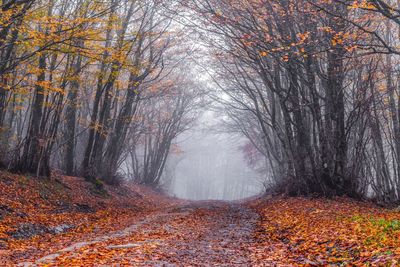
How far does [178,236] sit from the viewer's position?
9.30 metres

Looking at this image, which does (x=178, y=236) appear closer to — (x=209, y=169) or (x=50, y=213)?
(x=50, y=213)

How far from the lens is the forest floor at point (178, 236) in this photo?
6.50 meters

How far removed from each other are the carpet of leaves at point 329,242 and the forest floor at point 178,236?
16 millimetres

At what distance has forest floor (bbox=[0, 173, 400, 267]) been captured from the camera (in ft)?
21.3

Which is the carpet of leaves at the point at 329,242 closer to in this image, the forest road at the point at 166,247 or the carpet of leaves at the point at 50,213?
the forest road at the point at 166,247

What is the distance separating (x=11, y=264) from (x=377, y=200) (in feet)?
42.9

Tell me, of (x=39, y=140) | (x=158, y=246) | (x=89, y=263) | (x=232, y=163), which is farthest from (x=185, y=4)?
(x=232, y=163)

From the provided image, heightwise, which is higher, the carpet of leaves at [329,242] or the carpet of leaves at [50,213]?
the carpet of leaves at [329,242]

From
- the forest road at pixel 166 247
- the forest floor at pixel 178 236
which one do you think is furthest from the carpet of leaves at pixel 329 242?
the forest road at pixel 166 247

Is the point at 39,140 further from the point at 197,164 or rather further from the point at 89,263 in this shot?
the point at 197,164

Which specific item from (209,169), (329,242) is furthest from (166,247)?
(209,169)

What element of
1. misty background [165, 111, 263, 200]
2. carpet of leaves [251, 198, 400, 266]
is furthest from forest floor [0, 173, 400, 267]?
misty background [165, 111, 263, 200]

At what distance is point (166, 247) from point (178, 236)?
147cm

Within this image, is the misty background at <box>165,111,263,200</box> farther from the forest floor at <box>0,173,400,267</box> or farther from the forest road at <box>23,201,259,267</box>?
the forest road at <box>23,201,259,267</box>
